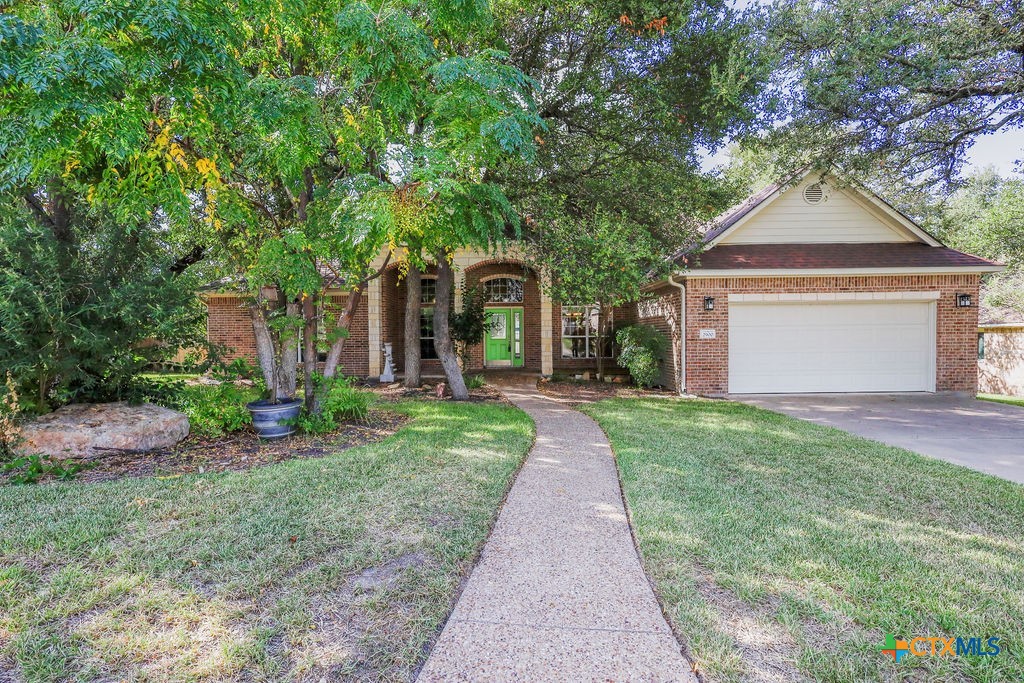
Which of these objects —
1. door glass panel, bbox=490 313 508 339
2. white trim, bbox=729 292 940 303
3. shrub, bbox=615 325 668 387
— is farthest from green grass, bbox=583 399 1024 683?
door glass panel, bbox=490 313 508 339

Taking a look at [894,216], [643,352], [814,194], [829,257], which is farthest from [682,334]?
[894,216]

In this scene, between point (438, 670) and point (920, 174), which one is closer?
point (438, 670)

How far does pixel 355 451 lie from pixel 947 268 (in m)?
12.8

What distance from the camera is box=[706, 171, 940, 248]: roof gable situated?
1169cm

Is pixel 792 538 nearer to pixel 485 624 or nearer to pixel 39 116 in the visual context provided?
pixel 485 624

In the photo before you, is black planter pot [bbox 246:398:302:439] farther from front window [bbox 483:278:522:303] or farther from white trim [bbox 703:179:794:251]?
front window [bbox 483:278:522:303]

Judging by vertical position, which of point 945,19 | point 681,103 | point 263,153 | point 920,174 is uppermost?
point 945,19

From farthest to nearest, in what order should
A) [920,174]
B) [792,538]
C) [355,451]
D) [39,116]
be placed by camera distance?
[920,174], [355,451], [792,538], [39,116]

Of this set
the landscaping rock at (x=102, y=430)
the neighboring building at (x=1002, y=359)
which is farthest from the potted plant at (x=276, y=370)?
the neighboring building at (x=1002, y=359)

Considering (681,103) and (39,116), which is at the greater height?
(681,103)

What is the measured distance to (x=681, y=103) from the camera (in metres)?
8.75

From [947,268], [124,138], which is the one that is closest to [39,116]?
[124,138]

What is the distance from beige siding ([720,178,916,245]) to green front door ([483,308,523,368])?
6.90 meters

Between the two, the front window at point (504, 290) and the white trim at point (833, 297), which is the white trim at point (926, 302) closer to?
the white trim at point (833, 297)
